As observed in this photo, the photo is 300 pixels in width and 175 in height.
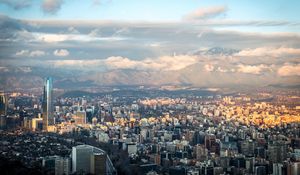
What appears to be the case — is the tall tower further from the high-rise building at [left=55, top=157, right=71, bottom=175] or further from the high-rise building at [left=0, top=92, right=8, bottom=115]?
the high-rise building at [left=55, top=157, right=71, bottom=175]

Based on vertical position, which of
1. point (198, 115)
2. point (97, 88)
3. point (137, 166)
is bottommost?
point (137, 166)

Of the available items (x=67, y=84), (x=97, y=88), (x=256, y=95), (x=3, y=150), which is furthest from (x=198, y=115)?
(x=3, y=150)

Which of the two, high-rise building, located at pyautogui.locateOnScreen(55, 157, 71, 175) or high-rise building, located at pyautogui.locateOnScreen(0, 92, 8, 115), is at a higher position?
high-rise building, located at pyautogui.locateOnScreen(0, 92, 8, 115)

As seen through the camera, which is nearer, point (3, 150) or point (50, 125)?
point (3, 150)

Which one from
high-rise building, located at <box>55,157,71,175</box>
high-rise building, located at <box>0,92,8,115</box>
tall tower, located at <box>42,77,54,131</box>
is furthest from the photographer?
tall tower, located at <box>42,77,54,131</box>

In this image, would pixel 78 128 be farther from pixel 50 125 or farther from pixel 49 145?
pixel 49 145

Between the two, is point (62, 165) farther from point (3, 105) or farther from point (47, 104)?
point (47, 104)

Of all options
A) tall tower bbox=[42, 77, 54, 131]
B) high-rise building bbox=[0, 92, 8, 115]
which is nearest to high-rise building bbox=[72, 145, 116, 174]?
high-rise building bbox=[0, 92, 8, 115]
